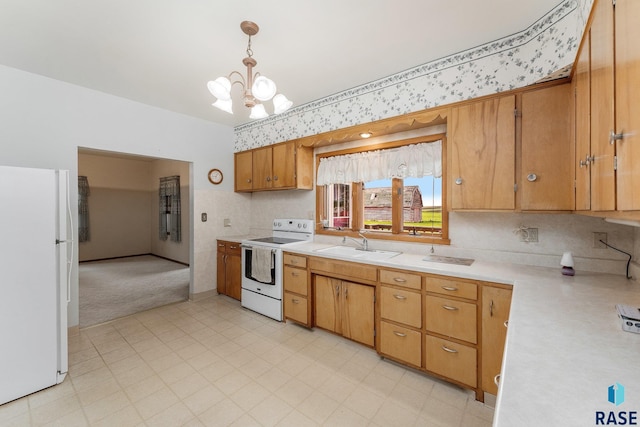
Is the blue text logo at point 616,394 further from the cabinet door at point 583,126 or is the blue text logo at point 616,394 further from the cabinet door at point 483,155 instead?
the cabinet door at point 483,155

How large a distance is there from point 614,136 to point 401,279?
1546 mm

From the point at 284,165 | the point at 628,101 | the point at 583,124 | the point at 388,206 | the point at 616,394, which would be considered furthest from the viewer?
the point at 284,165

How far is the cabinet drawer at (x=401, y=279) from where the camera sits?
208cm

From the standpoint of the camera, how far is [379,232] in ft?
9.82

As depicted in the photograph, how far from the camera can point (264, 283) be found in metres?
3.17

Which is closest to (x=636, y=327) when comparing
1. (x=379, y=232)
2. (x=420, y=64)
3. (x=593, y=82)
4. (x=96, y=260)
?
(x=593, y=82)

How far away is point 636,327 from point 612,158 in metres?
0.65

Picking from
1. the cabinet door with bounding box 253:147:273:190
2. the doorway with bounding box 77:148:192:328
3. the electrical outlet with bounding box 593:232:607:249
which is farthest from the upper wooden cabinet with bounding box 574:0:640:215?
the doorway with bounding box 77:148:192:328

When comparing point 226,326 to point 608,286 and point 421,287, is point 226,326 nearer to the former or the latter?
point 421,287

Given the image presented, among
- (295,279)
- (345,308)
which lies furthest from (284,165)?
(345,308)

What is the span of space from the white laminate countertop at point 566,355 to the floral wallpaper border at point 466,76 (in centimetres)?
139

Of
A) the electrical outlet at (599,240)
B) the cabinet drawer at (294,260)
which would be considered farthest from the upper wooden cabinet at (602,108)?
the cabinet drawer at (294,260)

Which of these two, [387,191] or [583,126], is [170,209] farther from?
[583,126]

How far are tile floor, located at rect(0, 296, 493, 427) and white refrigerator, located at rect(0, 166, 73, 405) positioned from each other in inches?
8.3
